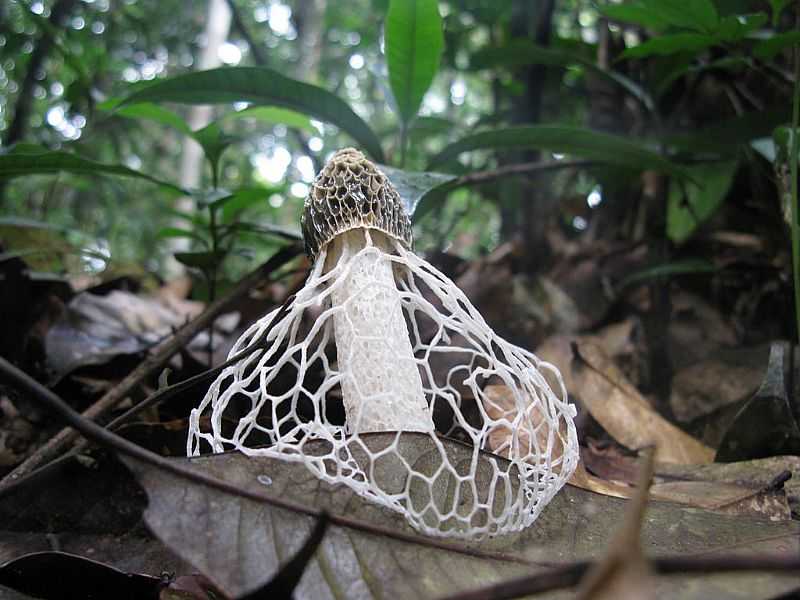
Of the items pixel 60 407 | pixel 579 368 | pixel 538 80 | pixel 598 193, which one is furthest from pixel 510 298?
pixel 60 407

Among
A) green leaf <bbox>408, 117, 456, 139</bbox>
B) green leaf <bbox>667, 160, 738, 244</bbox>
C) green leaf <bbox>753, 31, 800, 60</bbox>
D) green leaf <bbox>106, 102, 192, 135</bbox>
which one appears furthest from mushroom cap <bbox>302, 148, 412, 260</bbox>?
green leaf <bbox>408, 117, 456, 139</bbox>

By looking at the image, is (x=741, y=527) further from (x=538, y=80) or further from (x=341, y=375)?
(x=538, y=80)

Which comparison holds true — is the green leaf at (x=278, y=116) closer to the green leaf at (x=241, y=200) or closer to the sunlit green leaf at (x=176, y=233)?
the green leaf at (x=241, y=200)

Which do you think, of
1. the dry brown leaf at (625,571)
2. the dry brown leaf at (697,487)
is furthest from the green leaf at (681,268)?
the dry brown leaf at (625,571)

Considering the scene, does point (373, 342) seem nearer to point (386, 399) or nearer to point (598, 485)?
point (386, 399)

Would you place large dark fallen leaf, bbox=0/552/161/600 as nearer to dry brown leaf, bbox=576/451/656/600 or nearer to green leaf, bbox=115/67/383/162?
dry brown leaf, bbox=576/451/656/600

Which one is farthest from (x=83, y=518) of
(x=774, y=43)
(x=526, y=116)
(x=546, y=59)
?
(x=526, y=116)
